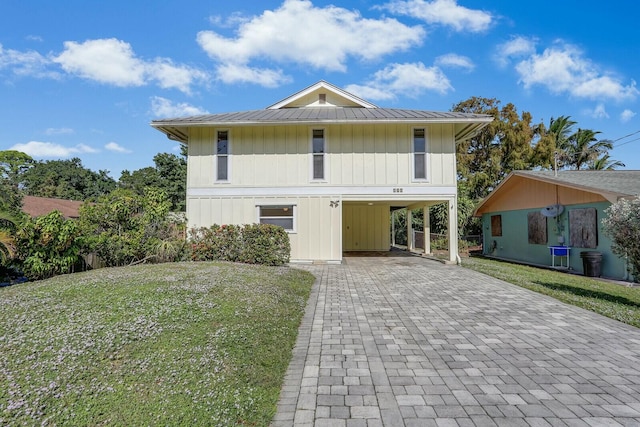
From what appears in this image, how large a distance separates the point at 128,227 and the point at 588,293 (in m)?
12.2

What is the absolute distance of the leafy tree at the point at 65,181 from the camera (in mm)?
37250

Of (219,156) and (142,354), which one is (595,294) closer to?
(142,354)

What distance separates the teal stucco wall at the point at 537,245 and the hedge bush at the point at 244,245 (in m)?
9.59

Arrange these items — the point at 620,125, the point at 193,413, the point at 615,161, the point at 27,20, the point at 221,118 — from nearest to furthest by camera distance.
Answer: the point at 193,413
the point at 27,20
the point at 221,118
the point at 620,125
the point at 615,161

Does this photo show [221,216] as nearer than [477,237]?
Yes

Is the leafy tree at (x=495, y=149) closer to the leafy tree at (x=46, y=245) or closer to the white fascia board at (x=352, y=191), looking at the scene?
the white fascia board at (x=352, y=191)

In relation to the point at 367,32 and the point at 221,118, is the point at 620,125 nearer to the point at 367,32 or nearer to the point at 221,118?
the point at 367,32

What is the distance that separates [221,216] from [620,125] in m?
23.4

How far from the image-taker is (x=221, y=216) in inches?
493

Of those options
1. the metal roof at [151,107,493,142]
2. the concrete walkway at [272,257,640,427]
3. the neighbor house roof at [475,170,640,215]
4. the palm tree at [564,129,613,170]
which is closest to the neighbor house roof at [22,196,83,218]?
the metal roof at [151,107,493,142]

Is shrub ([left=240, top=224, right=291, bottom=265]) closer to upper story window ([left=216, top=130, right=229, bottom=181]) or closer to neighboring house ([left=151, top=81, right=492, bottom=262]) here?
neighboring house ([left=151, top=81, right=492, bottom=262])

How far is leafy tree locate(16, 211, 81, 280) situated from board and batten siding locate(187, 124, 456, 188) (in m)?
5.29

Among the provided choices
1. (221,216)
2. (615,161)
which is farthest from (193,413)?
(615,161)

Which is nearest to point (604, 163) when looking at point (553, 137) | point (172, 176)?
point (553, 137)
